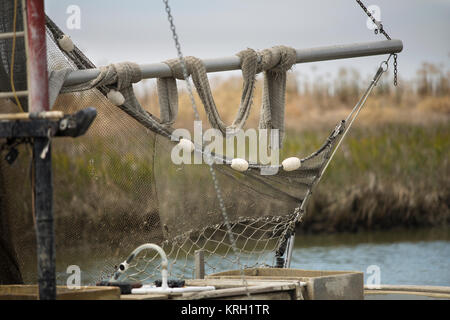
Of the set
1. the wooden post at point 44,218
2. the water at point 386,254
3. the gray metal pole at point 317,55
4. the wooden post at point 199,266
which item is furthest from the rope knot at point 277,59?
the water at point 386,254

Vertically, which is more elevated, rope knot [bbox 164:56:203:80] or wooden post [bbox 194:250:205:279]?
rope knot [bbox 164:56:203:80]

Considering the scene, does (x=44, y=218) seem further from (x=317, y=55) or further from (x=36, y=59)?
(x=317, y=55)

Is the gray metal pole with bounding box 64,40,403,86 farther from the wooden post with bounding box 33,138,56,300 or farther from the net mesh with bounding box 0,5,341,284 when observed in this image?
the wooden post with bounding box 33,138,56,300

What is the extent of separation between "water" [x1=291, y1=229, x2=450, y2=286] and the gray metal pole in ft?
15.2

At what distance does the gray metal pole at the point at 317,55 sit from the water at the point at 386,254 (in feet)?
15.2

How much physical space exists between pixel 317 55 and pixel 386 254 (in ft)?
25.1

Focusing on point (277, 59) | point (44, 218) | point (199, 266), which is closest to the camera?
point (44, 218)

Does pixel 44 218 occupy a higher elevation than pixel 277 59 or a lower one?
lower

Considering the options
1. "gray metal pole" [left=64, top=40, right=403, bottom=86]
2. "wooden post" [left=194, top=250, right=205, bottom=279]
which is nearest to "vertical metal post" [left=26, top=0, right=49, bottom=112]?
"gray metal pole" [left=64, top=40, right=403, bottom=86]

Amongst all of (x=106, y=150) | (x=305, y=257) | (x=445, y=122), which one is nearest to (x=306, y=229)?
(x=305, y=257)

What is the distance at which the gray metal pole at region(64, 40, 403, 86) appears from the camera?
822 cm

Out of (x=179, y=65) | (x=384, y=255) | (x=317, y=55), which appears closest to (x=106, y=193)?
(x=179, y=65)

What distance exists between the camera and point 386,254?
16.0 meters

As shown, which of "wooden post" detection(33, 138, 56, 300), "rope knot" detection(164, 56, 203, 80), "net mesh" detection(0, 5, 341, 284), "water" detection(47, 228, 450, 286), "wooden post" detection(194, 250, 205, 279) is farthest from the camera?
"water" detection(47, 228, 450, 286)
